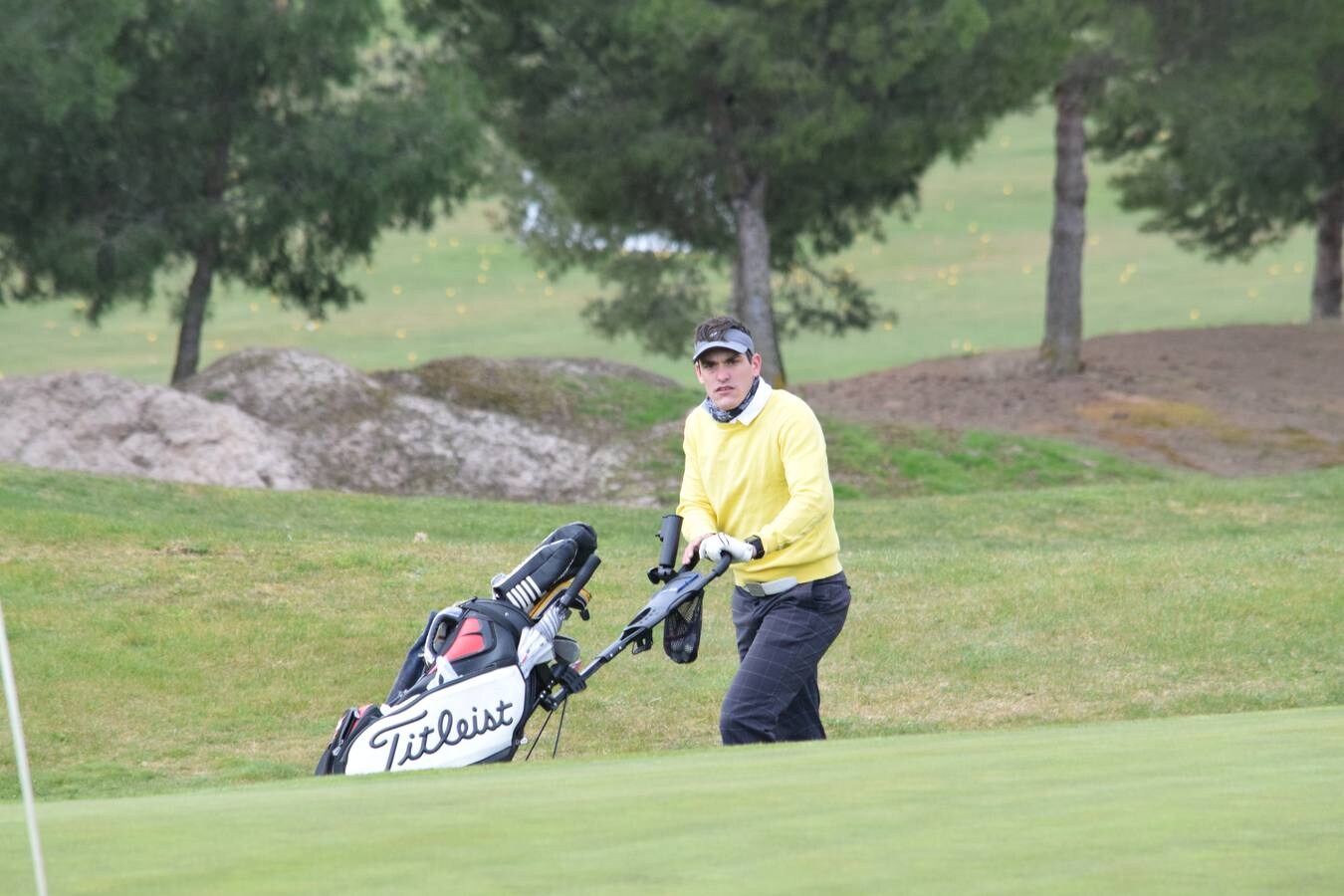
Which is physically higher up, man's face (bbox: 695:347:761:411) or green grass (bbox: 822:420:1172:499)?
man's face (bbox: 695:347:761:411)

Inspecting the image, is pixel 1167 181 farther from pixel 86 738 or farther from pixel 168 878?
pixel 168 878

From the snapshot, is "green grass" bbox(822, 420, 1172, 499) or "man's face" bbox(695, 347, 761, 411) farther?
"green grass" bbox(822, 420, 1172, 499)

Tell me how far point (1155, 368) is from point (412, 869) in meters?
29.2

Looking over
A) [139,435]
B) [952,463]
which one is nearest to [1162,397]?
[952,463]

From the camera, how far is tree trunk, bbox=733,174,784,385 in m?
25.6

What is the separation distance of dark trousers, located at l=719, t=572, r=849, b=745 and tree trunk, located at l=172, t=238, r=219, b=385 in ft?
54.2

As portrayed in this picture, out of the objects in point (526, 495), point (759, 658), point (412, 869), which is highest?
point (412, 869)

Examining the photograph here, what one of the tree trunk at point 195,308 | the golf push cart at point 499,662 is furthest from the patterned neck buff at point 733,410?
the tree trunk at point 195,308

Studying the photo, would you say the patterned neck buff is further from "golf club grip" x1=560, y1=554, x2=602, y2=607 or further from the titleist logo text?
the titleist logo text

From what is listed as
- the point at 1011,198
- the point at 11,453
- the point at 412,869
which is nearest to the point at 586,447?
the point at 11,453

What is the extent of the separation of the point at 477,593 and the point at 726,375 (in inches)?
263

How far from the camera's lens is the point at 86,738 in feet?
33.6

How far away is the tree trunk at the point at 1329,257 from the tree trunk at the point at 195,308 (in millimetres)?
19748

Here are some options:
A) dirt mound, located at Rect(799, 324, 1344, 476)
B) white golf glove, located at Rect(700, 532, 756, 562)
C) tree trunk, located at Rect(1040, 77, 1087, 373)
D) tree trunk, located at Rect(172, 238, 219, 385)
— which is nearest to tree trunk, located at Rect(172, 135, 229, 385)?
tree trunk, located at Rect(172, 238, 219, 385)
